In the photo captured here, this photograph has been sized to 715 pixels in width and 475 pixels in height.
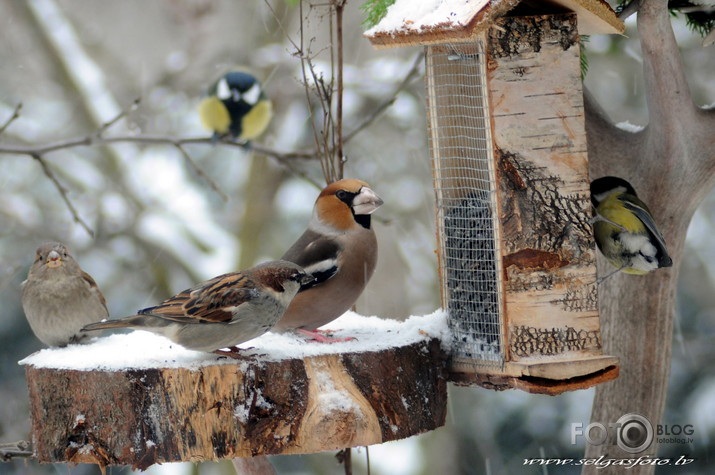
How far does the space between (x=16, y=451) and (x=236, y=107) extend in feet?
16.0

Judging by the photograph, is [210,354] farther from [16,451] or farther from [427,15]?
[427,15]

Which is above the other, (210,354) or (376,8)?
(376,8)

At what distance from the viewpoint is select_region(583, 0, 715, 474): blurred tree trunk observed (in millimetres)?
4035

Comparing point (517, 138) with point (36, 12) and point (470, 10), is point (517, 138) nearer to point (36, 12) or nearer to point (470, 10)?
point (470, 10)

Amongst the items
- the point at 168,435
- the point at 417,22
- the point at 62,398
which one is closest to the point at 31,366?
the point at 62,398

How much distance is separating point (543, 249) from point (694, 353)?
388 centimetres

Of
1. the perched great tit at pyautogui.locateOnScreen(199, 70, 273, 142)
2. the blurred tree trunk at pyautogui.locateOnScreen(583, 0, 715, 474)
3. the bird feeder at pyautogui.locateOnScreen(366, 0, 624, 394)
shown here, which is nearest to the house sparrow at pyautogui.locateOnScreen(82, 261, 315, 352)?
the bird feeder at pyautogui.locateOnScreen(366, 0, 624, 394)

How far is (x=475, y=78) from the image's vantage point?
3.83 metres

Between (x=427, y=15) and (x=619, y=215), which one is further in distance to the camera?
(x=619, y=215)

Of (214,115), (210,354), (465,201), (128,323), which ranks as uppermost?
(214,115)

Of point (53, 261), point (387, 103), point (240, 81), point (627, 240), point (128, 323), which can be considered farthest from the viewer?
point (240, 81)

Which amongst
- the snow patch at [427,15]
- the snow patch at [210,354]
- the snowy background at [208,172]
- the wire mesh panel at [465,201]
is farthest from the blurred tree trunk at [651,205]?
the snowy background at [208,172]

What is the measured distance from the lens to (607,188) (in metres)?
4.04

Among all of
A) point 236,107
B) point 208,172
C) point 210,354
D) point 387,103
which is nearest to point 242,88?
point 236,107
